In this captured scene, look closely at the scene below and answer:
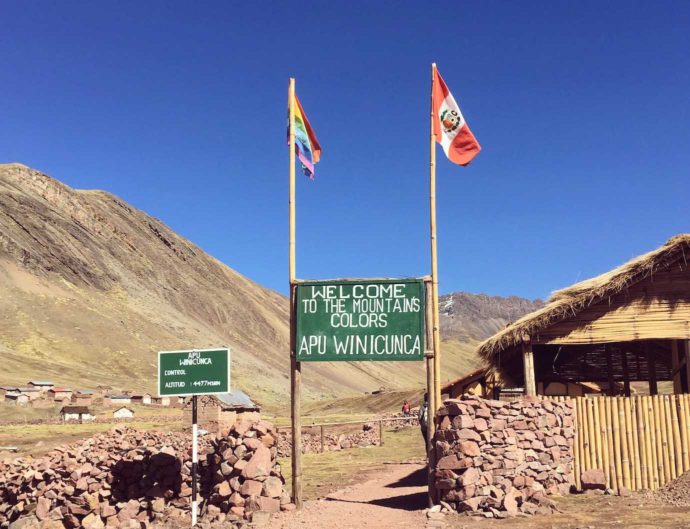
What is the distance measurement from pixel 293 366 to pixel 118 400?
136 feet

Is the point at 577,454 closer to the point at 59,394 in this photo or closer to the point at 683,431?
the point at 683,431

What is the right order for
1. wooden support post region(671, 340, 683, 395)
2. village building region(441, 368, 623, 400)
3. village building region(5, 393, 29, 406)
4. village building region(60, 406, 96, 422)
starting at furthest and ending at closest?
village building region(5, 393, 29, 406) < village building region(60, 406, 96, 422) < village building region(441, 368, 623, 400) < wooden support post region(671, 340, 683, 395)

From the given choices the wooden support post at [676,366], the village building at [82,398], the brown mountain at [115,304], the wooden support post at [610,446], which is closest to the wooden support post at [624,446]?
the wooden support post at [610,446]

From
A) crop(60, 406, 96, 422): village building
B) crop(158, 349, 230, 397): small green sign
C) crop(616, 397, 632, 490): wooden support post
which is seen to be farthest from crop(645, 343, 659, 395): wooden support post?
crop(60, 406, 96, 422): village building

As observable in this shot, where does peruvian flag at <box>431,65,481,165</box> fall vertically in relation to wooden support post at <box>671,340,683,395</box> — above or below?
above

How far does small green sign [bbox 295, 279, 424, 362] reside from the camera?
1166 cm

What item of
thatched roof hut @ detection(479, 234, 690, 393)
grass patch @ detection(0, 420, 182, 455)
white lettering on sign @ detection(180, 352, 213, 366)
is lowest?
grass patch @ detection(0, 420, 182, 455)

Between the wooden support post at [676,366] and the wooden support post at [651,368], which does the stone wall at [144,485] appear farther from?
the wooden support post at [651,368]

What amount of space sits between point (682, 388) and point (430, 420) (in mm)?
7807

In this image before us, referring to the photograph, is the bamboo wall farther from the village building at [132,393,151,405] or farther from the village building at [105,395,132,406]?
the village building at [132,393,151,405]

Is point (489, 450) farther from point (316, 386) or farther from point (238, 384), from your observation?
point (316, 386)

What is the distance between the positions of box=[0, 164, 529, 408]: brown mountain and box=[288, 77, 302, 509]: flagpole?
46.6 metres

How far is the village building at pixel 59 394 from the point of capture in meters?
46.7

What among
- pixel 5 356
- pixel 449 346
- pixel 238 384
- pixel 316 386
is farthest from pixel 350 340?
pixel 449 346
